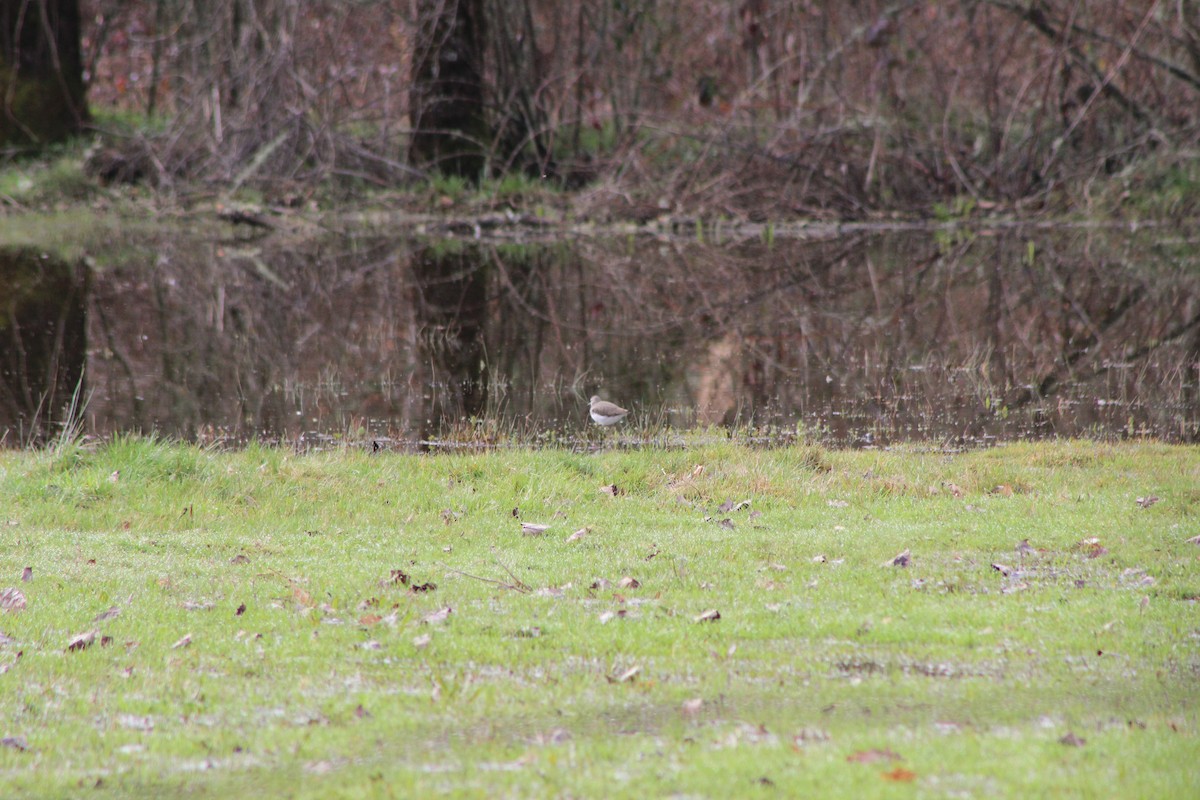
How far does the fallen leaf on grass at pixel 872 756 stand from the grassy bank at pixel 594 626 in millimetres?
60

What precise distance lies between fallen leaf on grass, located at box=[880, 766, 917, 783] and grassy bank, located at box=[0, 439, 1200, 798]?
2 cm

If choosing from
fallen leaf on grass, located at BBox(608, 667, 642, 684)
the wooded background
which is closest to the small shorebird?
fallen leaf on grass, located at BBox(608, 667, 642, 684)

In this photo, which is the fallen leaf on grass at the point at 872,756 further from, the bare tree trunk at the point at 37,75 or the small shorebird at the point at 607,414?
the bare tree trunk at the point at 37,75

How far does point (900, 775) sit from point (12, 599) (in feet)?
17.4

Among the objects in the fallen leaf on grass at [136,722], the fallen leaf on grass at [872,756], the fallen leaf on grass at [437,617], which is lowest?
the fallen leaf on grass at [437,617]

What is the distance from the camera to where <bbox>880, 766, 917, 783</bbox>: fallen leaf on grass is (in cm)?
486

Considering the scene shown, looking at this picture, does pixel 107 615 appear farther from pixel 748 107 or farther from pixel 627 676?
pixel 748 107

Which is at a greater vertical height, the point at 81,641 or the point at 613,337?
the point at 81,641

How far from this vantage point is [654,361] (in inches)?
716

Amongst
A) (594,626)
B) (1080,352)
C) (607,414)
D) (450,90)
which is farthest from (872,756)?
(450,90)

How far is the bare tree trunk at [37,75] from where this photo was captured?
33.6 m

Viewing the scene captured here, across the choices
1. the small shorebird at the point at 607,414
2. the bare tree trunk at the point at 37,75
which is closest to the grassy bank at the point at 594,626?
the small shorebird at the point at 607,414

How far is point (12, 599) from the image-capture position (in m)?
7.80

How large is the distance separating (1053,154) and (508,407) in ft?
64.5
